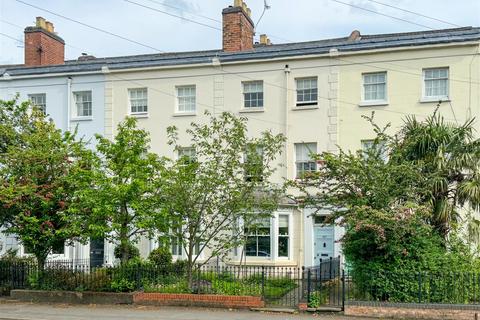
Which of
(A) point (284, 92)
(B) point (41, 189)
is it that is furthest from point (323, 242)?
(B) point (41, 189)

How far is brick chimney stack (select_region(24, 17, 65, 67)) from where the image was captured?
99.6 ft

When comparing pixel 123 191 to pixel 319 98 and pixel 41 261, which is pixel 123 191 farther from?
pixel 319 98

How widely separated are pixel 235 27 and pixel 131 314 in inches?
632

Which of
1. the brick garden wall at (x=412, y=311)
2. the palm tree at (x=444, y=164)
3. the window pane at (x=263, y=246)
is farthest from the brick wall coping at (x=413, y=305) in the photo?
the window pane at (x=263, y=246)

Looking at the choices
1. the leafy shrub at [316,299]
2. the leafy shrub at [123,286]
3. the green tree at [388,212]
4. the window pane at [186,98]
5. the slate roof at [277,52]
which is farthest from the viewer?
the window pane at [186,98]

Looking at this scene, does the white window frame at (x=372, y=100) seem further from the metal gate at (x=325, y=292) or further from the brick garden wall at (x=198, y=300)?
the brick garden wall at (x=198, y=300)

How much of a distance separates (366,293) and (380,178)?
3.15 m

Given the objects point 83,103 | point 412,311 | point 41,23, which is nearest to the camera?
point 412,311

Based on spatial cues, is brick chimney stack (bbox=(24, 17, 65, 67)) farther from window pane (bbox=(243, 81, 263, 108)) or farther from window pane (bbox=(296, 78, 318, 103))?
window pane (bbox=(296, 78, 318, 103))

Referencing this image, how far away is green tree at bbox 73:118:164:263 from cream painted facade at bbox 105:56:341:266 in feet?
26.5


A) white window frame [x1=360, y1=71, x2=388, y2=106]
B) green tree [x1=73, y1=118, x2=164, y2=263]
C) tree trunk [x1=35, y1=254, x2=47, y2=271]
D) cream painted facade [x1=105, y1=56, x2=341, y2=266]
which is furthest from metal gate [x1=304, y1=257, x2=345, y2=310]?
white window frame [x1=360, y1=71, x2=388, y2=106]

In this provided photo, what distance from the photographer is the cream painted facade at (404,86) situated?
23344 mm

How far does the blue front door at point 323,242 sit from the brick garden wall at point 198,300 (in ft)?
29.3

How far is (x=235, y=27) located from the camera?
2773 centimetres
